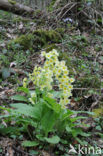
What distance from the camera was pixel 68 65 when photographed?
3.94 m

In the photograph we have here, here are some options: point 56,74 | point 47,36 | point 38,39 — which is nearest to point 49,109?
point 56,74

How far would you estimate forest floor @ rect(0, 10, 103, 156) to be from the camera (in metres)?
2.10

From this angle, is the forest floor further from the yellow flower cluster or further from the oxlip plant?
the yellow flower cluster

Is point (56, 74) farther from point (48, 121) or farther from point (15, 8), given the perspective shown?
point (15, 8)

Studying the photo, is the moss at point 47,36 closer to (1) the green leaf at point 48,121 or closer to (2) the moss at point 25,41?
(2) the moss at point 25,41

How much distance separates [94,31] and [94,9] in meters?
0.80

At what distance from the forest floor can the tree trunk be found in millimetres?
328

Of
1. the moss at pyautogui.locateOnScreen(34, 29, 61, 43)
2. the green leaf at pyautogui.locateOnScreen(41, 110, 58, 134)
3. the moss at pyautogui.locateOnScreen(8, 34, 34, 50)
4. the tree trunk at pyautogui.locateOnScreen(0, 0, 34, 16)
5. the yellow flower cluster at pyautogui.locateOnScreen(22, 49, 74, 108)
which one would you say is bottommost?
the green leaf at pyautogui.locateOnScreen(41, 110, 58, 134)

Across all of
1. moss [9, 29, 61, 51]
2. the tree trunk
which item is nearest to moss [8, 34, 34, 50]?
moss [9, 29, 61, 51]

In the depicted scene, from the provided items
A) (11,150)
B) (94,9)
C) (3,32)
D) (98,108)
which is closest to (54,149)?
(11,150)

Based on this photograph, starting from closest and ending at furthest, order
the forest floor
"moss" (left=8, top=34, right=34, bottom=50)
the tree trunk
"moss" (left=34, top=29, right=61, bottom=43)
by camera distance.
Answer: the forest floor → "moss" (left=8, top=34, right=34, bottom=50) → "moss" (left=34, top=29, right=61, bottom=43) → the tree trunk

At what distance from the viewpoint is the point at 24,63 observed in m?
4.16

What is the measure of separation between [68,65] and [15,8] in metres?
3.53

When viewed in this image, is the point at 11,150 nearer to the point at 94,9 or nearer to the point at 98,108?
the point at 98,108
